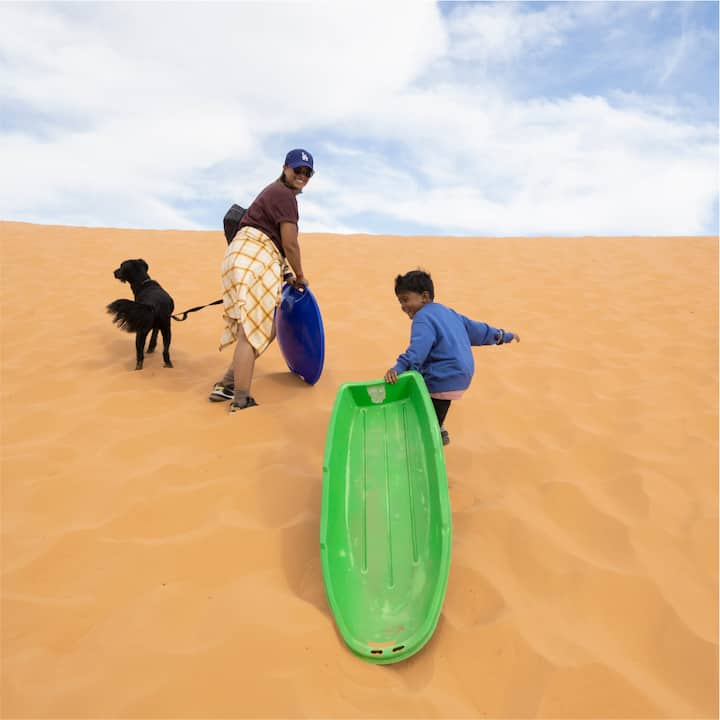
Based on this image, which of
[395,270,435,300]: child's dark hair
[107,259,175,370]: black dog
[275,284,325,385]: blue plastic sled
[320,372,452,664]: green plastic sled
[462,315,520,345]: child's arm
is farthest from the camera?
[107,259,175,370]: black dog

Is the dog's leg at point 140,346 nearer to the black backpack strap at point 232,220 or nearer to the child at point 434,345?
the black backpack strap at point 232,220

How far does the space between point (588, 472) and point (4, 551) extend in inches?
108

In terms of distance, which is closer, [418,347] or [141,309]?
[418,347]

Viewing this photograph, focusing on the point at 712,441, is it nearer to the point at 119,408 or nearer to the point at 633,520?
the point at 633,520

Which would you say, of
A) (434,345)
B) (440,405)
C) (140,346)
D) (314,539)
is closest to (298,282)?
(434,345)

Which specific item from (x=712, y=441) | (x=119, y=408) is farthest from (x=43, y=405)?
(x=712, y=441)

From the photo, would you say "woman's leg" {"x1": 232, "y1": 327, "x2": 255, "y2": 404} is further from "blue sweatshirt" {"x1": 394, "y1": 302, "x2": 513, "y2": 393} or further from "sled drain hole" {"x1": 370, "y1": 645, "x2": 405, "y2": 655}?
"sled drain hole" {"x1": 370, "y1": 645, "x2": 405, "y2": 655}

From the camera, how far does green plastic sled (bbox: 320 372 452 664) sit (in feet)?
5.74

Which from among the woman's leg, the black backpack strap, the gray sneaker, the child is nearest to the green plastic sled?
the child

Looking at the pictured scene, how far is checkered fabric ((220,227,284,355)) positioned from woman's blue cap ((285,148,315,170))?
0.48 meters

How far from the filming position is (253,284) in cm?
327

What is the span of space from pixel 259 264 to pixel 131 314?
1.24 m

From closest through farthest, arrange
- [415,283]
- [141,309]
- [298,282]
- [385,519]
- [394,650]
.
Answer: [394,650], [385,519], [415,283], [298,282], [141,309]

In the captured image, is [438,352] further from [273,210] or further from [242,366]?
[273,210]
